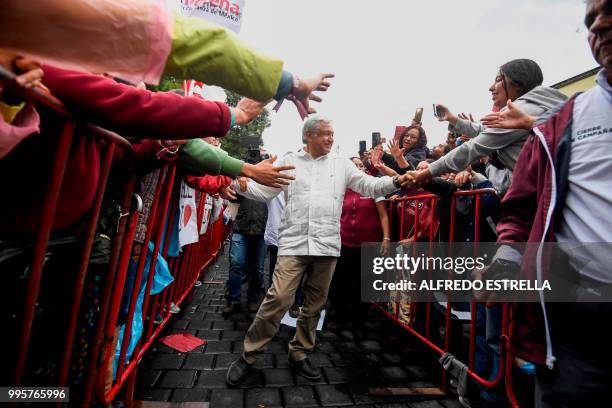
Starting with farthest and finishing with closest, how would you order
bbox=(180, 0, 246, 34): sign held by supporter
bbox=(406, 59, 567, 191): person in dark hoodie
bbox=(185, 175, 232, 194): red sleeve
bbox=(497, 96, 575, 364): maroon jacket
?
1. bbox=(180, 0, 246, 34): sign held by supporter
2. bbox=(185, 175, 232, 194): red sleeve
3. bbox=(406, 59, 567, 191): person in dark hoodie
4. bbox=(497, 96, 575, 364): maroon jacket

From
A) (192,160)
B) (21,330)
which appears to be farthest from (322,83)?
(21,330)

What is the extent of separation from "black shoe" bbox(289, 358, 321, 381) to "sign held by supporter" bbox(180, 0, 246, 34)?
139 inches

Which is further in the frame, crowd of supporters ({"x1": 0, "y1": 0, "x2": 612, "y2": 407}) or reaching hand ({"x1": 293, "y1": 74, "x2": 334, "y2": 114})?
reaching hand ({"x1": 293, "y1": 74, "x2": 334, "y2": 114})

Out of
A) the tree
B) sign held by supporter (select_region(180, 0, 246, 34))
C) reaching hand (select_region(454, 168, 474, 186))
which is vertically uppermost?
the tree

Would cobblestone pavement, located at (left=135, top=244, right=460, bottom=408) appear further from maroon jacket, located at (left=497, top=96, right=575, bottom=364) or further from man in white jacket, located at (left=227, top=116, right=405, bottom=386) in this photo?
maroon jacket, located at (left=497, top=96, right=575, bottom=364)

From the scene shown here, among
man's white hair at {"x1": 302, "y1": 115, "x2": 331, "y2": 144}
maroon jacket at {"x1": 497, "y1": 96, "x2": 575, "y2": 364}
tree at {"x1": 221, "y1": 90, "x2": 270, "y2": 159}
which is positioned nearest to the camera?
maroon jacket at {"x1": 497, "y1": 96, "x2": 575, "y2": 364}

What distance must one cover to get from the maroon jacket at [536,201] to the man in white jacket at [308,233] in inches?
52.9

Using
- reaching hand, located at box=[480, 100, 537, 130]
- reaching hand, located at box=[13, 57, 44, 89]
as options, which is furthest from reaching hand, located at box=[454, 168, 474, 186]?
reaching hand, located at box=[13, 57, 44, 89]

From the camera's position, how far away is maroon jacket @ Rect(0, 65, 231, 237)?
1.01 m

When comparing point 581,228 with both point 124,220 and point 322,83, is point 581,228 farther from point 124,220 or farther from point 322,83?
point 124,220

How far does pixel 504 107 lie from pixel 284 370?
8.81 feet

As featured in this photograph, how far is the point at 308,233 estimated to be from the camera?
111 inches

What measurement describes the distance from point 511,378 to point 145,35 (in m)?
2.47

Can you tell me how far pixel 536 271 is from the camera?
4.22 feet
